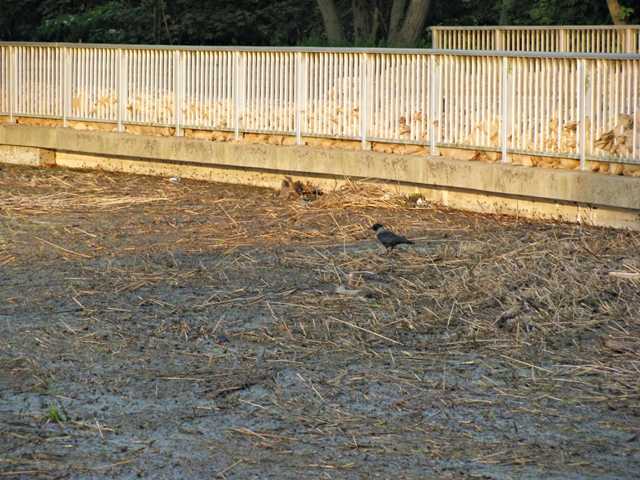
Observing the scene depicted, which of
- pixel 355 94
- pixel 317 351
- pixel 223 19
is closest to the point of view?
pixel 317 351

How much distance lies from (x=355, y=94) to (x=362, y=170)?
876mm

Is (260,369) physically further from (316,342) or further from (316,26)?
(316,26)

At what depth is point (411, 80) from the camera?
450 inches

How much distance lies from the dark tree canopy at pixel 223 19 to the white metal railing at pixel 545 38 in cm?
193

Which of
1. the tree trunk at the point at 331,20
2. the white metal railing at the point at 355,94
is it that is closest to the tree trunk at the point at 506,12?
the tree trunk at the point at 331,20

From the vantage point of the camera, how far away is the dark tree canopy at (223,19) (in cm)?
2323

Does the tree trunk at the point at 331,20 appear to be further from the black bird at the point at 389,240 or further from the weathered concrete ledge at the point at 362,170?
the black bird at the point at 389,240

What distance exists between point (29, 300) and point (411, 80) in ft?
18.2

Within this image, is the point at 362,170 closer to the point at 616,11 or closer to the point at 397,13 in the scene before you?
the point at 616,11

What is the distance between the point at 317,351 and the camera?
6070 mm

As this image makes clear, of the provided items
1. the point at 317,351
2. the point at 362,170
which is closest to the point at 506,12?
the point at 362,170

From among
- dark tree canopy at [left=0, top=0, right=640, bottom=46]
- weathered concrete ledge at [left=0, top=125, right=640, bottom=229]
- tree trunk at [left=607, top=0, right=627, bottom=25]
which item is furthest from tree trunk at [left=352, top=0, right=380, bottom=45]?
weathered concrete ledge at [left=0, top=125, right=640, bottom=229]

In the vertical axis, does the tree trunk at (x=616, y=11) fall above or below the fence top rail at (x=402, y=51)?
above

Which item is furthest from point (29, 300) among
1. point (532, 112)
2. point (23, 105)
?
point (23, 105)
